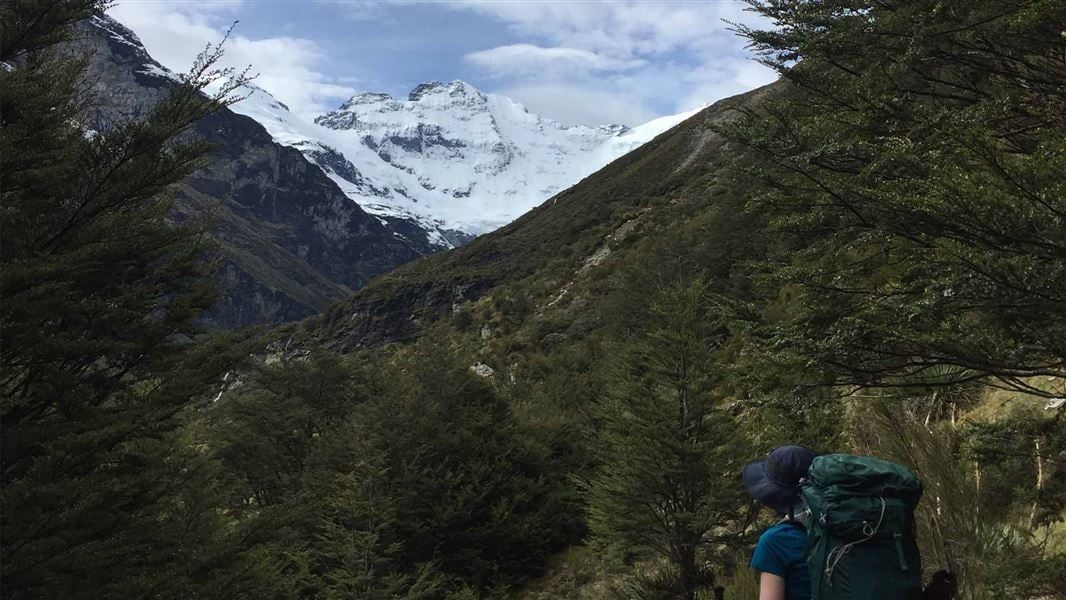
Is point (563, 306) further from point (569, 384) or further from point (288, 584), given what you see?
point (288, 584)

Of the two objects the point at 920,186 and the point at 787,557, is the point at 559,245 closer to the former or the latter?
the point at 920,186

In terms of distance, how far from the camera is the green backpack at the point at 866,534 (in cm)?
218

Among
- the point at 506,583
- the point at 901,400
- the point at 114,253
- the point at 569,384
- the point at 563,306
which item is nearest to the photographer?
the point at 901,400

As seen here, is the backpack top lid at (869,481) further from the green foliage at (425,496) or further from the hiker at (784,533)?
the green foliage at (425,496)

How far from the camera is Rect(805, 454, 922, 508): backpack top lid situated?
223 centimetres

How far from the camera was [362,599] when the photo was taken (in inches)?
426

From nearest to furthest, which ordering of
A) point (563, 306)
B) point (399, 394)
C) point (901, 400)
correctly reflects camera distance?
point (901, 400), point (399, 394), point (563, 306)

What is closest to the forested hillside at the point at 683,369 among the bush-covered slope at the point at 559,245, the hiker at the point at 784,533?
the hiker at the point at 784,533

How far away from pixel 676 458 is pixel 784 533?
760cm

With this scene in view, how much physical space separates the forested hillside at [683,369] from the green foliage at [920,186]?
0.03m

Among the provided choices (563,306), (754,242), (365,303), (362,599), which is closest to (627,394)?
(362,599)

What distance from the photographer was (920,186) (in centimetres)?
A: 411

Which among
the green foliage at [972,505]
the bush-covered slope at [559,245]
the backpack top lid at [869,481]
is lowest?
the green foliage at [972,505]

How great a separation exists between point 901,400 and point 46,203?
805 centimetres
